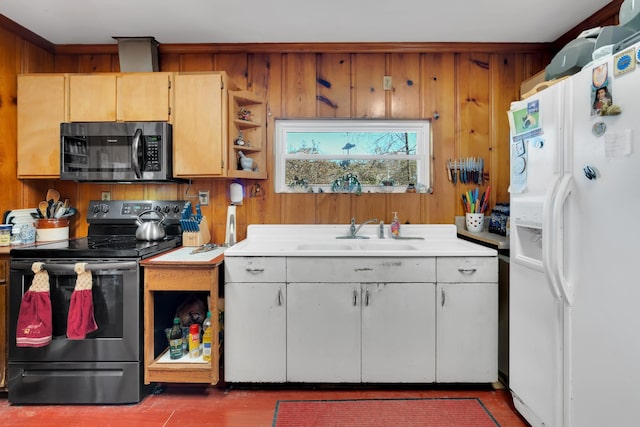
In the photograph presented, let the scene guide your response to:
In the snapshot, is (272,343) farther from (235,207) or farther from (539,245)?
(539,245)

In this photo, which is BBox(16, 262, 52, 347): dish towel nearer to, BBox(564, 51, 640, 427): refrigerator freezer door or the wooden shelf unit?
the wooden shelf unit

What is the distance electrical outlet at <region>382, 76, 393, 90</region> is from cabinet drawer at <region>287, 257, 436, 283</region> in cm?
138

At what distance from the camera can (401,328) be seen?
2012 millimetres

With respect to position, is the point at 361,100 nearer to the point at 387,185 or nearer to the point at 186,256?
the point at 387,185

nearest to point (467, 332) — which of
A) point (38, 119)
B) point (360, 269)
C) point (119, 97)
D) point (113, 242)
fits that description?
point (360, 269)

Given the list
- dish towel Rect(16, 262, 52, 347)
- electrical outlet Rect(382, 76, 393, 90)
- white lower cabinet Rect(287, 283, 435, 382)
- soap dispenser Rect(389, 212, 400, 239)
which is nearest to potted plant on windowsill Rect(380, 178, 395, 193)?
soap dispenser Rect(389, 212, 400, 239)

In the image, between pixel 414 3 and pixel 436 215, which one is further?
pixel 436 215

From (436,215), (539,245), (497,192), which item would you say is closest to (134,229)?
(436,215)

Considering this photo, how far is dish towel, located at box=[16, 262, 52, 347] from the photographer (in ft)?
5.99

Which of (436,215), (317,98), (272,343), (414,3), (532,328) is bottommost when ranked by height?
(272,343)

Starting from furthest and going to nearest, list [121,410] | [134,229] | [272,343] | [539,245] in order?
[134,229] < [272,343] < [121,410] < [539,245]

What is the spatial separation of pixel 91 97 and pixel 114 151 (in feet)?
1.33

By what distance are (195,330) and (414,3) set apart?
7.87 ft

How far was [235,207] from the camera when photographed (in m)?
2.57
